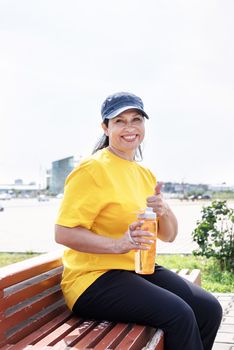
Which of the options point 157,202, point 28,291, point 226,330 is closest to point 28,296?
point 28,291

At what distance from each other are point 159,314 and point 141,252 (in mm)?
314

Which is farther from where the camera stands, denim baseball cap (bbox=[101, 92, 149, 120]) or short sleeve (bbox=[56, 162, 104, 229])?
denim baseball cap (bbox=[101, 92, 149, 120])

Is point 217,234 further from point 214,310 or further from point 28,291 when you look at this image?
point 28,291

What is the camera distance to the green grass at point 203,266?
6.31m

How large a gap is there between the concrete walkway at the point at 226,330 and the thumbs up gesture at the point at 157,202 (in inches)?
63.8

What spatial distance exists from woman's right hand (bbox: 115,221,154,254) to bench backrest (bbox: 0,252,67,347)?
0.53 metres

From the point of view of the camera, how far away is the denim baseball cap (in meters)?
2.84

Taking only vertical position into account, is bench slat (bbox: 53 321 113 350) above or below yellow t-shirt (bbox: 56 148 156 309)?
below

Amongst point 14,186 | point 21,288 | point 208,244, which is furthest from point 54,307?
point 14,186

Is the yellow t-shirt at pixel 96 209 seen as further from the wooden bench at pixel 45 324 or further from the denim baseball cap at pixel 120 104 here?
the denim baseball cap at pixel 120 104

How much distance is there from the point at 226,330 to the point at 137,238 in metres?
2.25

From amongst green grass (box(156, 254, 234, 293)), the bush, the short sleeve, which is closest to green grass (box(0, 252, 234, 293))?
green grass (box(156, 254, 234, 293))

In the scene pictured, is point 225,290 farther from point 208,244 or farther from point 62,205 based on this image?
point 62,205

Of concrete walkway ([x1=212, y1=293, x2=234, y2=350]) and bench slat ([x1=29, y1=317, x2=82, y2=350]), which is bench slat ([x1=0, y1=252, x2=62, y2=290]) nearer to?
bench slat ([x1=29, y1=317, x2=82, y2=350])
